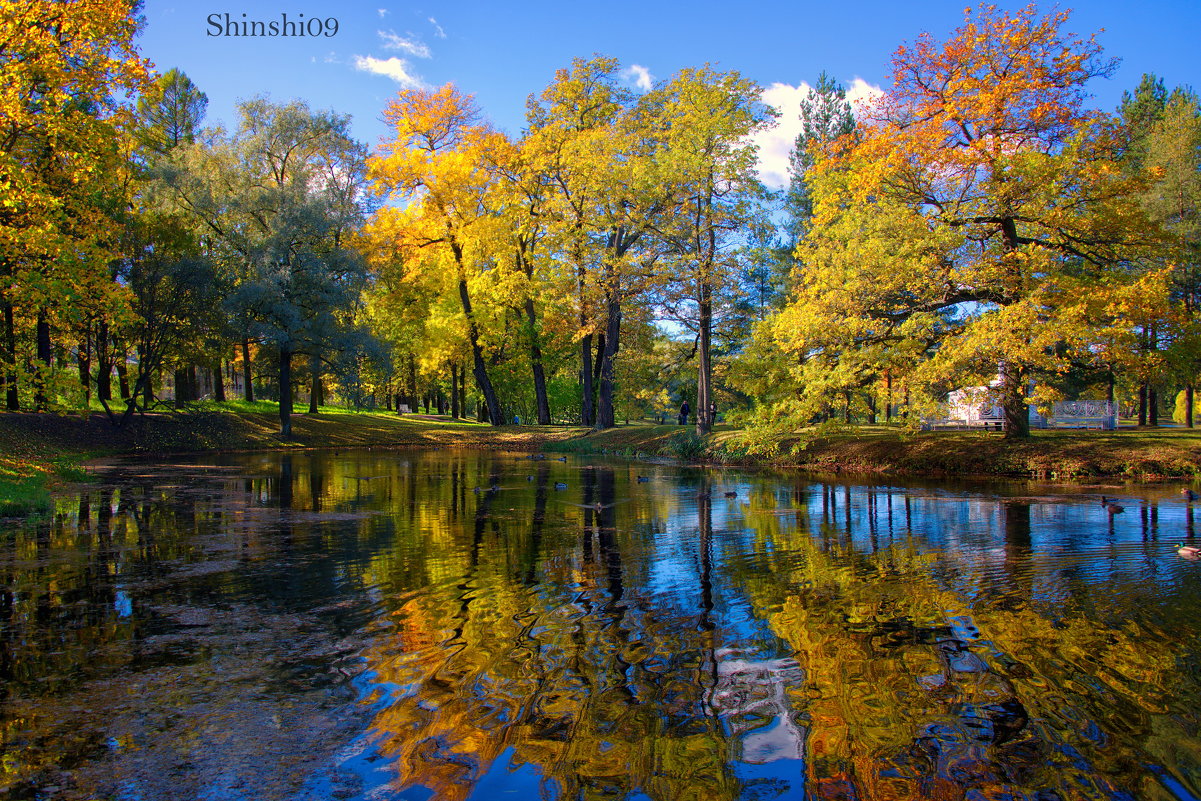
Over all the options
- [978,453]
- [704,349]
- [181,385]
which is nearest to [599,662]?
[978,453]

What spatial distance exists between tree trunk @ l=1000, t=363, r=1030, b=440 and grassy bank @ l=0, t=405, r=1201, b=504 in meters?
0.40

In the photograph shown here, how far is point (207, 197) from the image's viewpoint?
33469 millimetres

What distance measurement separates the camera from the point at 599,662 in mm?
5645

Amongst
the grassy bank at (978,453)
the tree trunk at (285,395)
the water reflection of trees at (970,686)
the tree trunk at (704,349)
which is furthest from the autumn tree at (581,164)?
the water reflection of trees at (970,686)

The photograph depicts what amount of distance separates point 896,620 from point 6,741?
6.78m

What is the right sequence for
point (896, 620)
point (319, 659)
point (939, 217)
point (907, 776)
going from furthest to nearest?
point (939, 217)
point (896, 620)
point (319, 659)
point (907, 776)

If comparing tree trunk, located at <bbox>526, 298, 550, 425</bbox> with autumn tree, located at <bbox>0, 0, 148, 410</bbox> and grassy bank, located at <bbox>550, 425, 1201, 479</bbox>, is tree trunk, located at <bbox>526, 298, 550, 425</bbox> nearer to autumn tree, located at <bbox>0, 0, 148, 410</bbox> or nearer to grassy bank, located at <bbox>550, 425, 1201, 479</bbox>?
grassy bank, located at <bbox>550, 425, 1201, 479</bbox>

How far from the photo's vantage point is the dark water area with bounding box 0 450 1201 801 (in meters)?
4.01

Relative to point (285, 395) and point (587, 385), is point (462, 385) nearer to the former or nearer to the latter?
point (587, 385)

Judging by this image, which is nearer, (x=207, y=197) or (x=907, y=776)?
(x=907, y=776)

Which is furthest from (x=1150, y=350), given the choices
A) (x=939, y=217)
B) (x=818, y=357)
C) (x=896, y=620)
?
(x=896, y=620)

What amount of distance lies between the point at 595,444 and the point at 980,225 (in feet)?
62.1

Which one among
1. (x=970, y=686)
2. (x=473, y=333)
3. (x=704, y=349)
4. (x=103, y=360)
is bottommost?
(x=970, y=686)

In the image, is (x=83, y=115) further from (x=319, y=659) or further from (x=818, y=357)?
(x=818, y=357)
